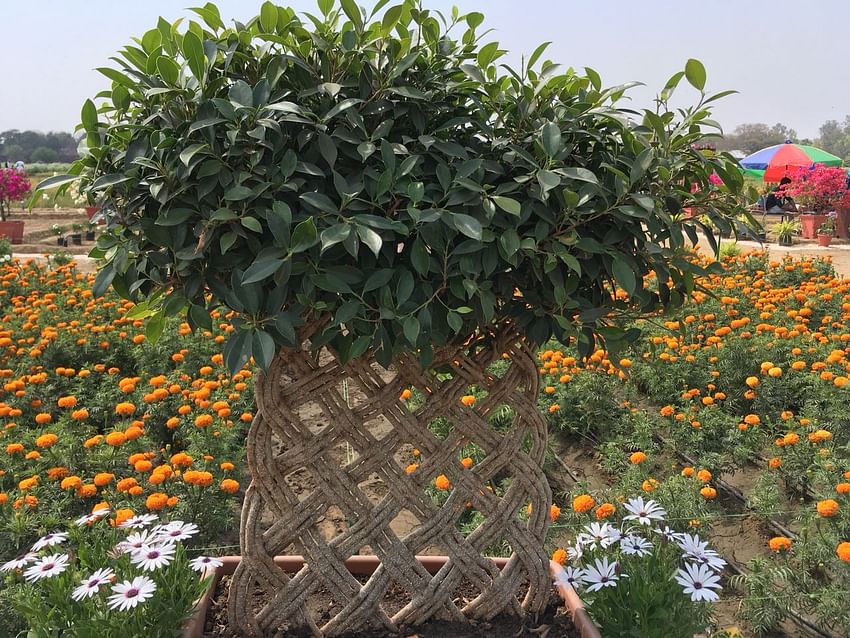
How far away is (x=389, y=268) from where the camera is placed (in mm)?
1604

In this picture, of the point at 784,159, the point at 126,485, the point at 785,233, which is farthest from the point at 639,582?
the point at 784,159

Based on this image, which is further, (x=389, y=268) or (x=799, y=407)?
(x=799, y=407)

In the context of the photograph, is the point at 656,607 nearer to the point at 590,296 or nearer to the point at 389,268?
the point at 590,296

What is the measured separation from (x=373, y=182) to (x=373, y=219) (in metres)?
0.13

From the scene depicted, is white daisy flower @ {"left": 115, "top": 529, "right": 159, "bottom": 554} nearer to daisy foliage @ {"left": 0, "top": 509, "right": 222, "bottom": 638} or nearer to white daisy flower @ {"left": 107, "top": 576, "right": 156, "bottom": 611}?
daisy foliage @ {"left": 0, "top": 509, "right": 222, "bottom": 638}

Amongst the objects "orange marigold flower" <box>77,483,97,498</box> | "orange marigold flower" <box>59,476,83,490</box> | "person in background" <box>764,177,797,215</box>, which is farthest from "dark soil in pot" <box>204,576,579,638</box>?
"person in background" <box>764,177,797,215</box>

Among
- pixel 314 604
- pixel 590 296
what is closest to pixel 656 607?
pixel 590 296

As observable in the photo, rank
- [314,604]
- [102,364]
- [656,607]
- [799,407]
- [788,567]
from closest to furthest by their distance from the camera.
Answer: [656,607]
[314,604]
[788,567]
[799,407]
[102,364]

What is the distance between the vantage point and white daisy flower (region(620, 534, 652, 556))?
6.45 feet

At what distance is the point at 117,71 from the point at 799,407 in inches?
148

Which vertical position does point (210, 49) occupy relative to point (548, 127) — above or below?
above

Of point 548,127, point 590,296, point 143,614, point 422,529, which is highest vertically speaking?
point 548,127

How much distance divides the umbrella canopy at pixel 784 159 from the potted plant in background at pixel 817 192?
4.01 metres

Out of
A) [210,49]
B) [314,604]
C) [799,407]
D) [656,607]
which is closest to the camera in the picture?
[210,49]
